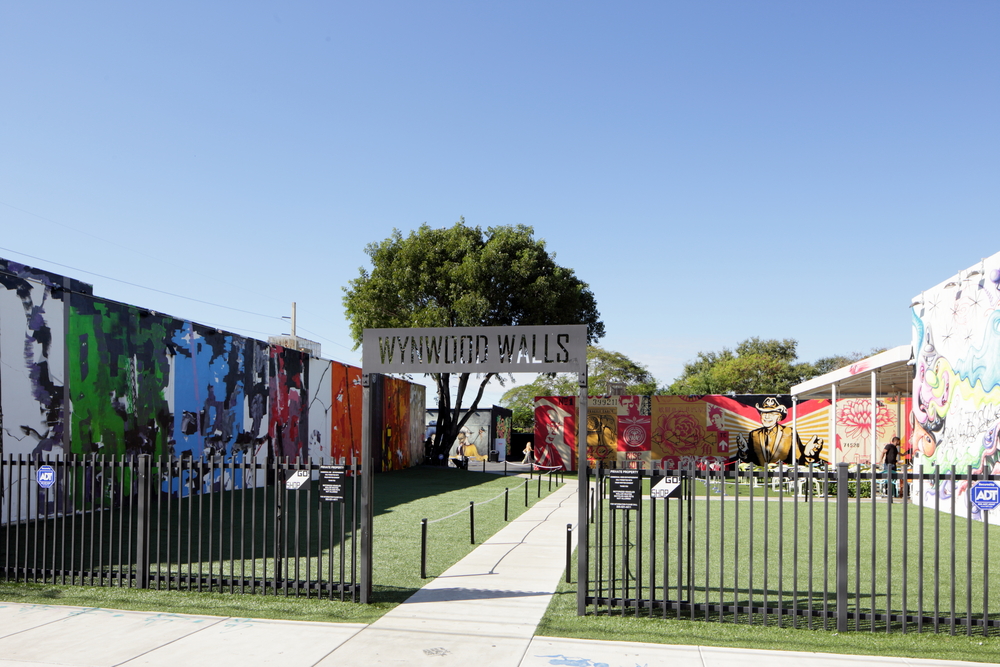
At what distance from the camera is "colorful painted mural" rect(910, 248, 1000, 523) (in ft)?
55.2

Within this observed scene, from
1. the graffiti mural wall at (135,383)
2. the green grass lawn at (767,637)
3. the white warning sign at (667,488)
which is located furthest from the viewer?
the graffiti mural wall at (135,383)

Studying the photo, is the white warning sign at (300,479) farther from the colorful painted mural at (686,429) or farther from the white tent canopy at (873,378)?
the colorful painted mural at (686,429)

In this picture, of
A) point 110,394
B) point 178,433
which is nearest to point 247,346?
point 178,433

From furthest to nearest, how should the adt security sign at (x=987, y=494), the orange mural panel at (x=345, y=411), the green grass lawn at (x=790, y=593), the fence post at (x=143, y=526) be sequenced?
the orange mural panel at (x=345, y=411), the fence post at (x=143, y=526), the adt security sign at (x=987, y=494), the green grass lawn at (x=790, y=593)

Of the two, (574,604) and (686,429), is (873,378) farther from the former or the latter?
(574,604)

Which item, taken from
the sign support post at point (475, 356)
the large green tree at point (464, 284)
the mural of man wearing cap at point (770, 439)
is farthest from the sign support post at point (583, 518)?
the mural of man wearing cap at point (770, 439)

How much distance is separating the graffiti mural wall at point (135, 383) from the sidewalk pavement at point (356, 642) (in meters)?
1.97

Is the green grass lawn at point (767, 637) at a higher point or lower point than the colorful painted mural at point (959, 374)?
lower

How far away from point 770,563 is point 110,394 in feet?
44.6

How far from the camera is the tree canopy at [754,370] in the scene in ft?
227

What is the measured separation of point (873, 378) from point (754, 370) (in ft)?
167

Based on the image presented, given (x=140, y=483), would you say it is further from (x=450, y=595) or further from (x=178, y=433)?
(x=178, y=433)

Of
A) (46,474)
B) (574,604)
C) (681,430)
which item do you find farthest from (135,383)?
(681,430)

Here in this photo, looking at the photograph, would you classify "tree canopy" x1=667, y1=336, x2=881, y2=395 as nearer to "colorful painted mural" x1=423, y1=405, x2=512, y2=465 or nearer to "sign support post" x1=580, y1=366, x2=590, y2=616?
"colorful painted mural" x1=423, y1=405, x2=512, y2=465
